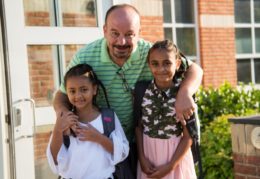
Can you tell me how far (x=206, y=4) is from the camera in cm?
844

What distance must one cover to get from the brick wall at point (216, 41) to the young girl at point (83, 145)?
18.9ft

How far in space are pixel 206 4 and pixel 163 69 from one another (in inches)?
234

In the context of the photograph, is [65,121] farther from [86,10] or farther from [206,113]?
[206,113]

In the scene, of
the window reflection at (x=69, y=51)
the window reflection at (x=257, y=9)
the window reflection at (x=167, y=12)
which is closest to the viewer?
the window reflection at (x=69, y=51)

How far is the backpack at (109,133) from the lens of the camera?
109 inches

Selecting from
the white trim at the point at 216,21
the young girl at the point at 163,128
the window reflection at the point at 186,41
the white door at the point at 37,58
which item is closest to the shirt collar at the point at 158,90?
the young girl at the point at 163,128

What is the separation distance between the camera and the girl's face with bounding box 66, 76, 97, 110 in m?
2.77

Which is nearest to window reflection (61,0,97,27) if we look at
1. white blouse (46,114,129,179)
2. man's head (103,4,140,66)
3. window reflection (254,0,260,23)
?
man's head (103,4,140,66)

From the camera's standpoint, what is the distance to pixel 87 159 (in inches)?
106

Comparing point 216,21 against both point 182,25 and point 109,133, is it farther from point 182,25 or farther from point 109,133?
point 109,133

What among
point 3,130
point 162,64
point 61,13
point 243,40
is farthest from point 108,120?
point 243,40

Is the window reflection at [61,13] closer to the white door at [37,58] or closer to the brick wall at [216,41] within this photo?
the white door at [37,58]

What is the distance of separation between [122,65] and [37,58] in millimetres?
2086

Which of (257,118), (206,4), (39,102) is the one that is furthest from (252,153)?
(206,4)
